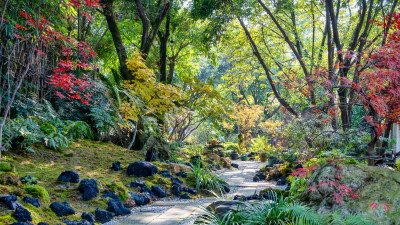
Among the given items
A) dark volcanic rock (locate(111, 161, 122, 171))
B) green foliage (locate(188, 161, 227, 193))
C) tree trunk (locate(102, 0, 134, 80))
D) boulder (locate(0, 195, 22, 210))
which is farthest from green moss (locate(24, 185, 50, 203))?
tree trunk (locate(102, 0, 134, 80))

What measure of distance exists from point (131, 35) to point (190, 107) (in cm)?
530

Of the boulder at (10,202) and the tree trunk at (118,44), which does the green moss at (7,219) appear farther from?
the tree trunk at (118,44)

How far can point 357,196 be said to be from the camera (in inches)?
116

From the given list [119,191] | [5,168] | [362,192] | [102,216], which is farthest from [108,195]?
[362,192]

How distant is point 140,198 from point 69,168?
1429 millimetres

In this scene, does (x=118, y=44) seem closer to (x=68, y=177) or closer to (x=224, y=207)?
(x=68, y=177)

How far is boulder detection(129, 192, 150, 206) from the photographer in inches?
163

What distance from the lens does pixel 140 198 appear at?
418cm

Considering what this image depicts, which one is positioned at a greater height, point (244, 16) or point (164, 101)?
point (244, 16)

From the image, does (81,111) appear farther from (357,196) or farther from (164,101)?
(357,196)

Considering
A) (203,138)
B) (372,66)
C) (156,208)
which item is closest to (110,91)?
(156,208)

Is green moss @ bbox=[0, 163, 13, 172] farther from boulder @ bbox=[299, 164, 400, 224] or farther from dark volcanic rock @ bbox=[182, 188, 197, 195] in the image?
boulder @ bbox=[299, 164, 400, 224]

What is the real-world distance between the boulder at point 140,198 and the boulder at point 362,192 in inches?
84.8

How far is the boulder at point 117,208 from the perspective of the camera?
3.54m
